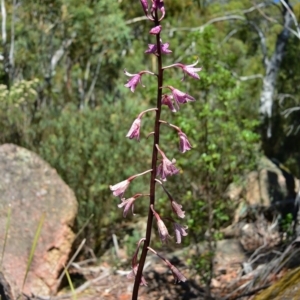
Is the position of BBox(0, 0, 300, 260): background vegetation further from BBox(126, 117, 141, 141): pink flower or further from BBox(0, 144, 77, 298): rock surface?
BBox(0, 144, 77, 298): rock surface

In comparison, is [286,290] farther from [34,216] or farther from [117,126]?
[117,126]

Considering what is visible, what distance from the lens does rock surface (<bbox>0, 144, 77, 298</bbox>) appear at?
5.96 metres

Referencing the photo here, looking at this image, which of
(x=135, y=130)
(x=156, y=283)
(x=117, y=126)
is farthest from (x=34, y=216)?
(x=135, y=130)

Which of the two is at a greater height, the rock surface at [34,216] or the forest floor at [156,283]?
the rock surface at [34,216]

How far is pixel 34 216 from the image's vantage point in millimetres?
6340

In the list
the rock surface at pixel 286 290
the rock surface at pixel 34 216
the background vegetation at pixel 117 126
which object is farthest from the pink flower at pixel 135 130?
the rock surface at pixel 34 216

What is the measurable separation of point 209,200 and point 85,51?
16194 mm

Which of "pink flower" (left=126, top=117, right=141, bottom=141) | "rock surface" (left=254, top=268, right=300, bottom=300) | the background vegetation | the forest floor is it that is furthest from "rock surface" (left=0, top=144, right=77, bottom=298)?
"pink flower" (left=126, top=117, right=141, bottom=141)

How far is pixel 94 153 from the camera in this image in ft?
28.8

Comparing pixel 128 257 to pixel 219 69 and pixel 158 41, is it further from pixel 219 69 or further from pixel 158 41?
pixel 158 41

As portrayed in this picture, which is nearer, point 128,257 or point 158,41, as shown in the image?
point 158,41

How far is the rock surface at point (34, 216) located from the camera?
596cm

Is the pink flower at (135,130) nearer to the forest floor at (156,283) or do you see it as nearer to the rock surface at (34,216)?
the rock surface at (34,216)

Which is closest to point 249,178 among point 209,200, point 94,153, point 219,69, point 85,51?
point 94,153
